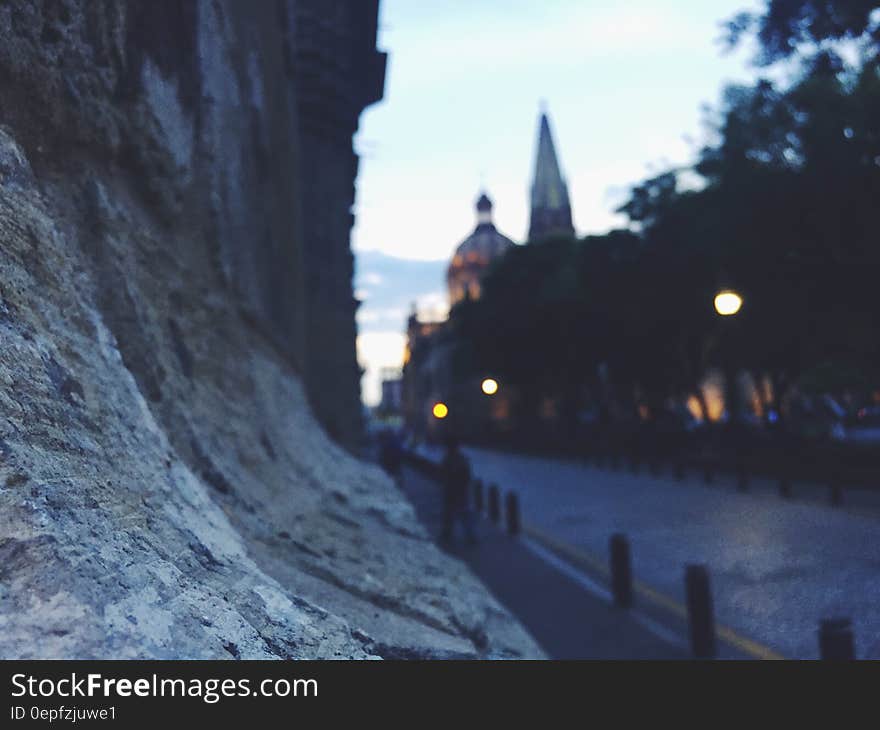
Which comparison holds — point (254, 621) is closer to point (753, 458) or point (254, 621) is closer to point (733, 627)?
point (733, 627)

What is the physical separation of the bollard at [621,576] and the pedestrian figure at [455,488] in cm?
486

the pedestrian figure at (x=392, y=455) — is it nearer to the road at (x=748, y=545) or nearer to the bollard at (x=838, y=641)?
the road at (x=748, y=545)

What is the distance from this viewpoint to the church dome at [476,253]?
132 meters

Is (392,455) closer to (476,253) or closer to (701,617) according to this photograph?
(701,617)

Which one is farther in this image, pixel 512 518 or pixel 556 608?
pixel 512 518

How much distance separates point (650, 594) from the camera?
945 centimetres

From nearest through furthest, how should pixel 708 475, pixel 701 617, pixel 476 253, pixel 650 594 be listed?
pixel 701 617, pixel 650 594, pixel 708 475, pixel 476 253

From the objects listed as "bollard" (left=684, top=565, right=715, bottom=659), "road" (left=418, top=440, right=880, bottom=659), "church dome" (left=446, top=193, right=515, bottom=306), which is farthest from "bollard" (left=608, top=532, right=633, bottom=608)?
"church dome" (left=446, top=193, right=515, bottom=306)

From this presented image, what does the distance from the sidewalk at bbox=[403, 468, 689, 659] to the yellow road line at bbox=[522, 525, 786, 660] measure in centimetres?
38

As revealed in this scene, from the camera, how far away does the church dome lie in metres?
132

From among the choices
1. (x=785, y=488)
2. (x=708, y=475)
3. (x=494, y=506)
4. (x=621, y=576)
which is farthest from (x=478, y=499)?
(x=621, y=576)

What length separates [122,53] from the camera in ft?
12.4

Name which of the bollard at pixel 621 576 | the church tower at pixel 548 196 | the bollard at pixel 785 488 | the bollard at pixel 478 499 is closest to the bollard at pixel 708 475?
the bollard at pixel 785 488

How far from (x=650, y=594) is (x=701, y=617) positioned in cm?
258
